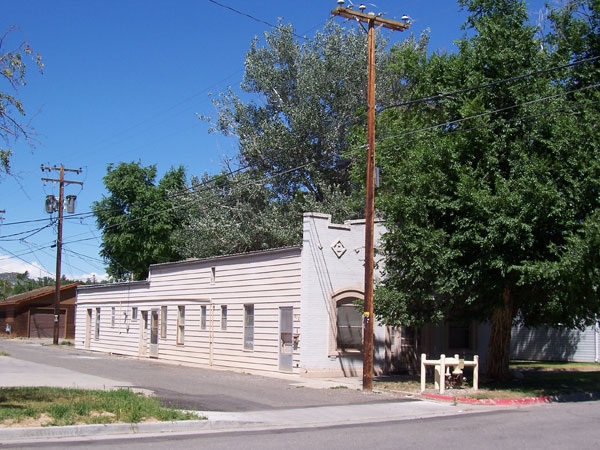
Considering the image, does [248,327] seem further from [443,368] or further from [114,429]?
[114,429]

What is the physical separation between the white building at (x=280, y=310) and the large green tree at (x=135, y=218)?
2218 centimetres

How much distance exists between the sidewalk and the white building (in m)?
2.32

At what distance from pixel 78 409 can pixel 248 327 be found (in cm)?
1289

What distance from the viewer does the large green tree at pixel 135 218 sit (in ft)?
174

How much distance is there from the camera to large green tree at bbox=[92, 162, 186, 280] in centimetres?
5300

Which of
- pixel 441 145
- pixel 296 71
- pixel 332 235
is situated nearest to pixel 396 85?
pixel 296 71

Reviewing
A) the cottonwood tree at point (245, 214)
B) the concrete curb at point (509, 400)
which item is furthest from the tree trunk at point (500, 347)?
the cottonwood tree at point (245, 214)

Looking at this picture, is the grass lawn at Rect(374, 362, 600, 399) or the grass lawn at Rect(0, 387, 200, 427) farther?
the grass lawn at Rect(374, 362, 600, 399)

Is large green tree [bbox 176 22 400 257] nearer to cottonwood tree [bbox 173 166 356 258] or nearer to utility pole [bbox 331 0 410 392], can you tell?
cottonwood tree [bbox 173 166 356 258]

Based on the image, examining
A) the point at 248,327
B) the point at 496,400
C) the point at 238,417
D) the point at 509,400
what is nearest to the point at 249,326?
the point at 248,327

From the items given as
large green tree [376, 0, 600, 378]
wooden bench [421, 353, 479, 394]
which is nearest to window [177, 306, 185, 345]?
large green tree [376, 0, 600, 378]

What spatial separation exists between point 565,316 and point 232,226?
70.2ft

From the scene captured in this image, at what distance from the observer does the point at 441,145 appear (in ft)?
62.9

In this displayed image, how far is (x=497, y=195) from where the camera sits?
17.8 meters
